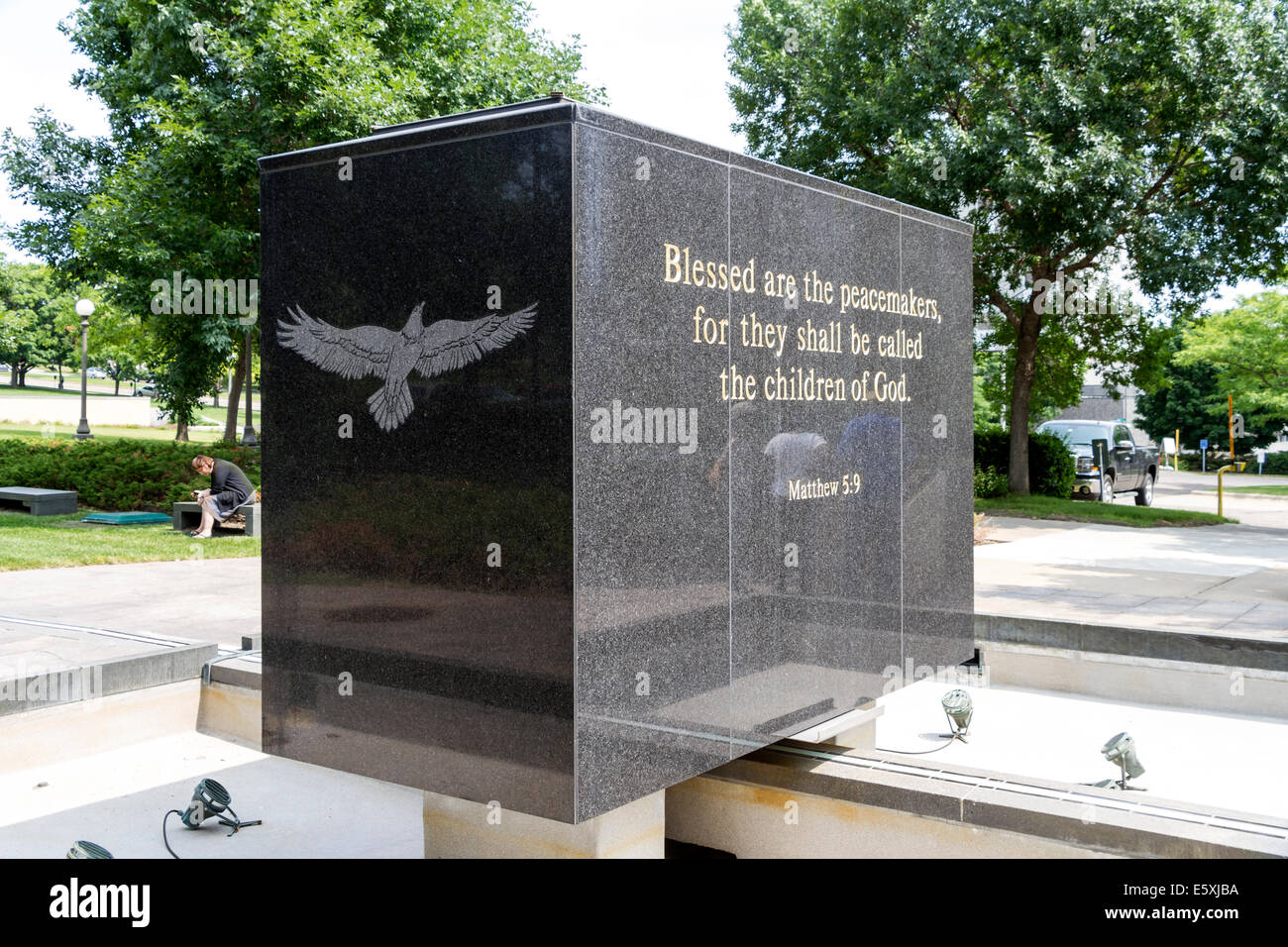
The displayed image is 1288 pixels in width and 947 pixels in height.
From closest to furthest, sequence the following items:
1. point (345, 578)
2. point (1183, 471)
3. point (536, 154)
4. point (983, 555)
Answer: point (536, 154), point (345, 578), point (983, 555), point (1183, 471)

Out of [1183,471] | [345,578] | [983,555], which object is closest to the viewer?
[345,578]

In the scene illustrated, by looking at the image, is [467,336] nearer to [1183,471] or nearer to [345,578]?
[345,578]

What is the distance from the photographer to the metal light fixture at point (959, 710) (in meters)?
6.51

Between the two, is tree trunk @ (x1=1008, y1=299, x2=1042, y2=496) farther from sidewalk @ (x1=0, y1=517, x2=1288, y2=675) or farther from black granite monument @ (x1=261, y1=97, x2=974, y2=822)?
black granite monument @ (x1=261, y1=97, x2=974, y2=822)

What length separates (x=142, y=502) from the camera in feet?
66.9

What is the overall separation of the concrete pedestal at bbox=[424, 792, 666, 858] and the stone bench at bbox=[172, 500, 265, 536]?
1303 cm

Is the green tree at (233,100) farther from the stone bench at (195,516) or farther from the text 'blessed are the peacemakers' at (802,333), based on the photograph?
the text 'blessed are the peacemakers' at (802,333)

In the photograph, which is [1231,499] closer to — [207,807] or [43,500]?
[43,500]

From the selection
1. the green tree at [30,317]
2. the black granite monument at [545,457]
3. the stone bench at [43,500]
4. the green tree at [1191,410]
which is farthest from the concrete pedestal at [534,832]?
the green tree at [30,317]

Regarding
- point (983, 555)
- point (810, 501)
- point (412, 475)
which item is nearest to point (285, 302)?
point (412, 475)

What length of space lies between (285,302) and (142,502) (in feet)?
58.5

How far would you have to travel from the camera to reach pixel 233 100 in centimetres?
1845

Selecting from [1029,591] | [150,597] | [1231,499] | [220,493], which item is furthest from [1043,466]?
[150,597]

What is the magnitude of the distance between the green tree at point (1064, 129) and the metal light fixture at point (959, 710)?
1426 centimetres
